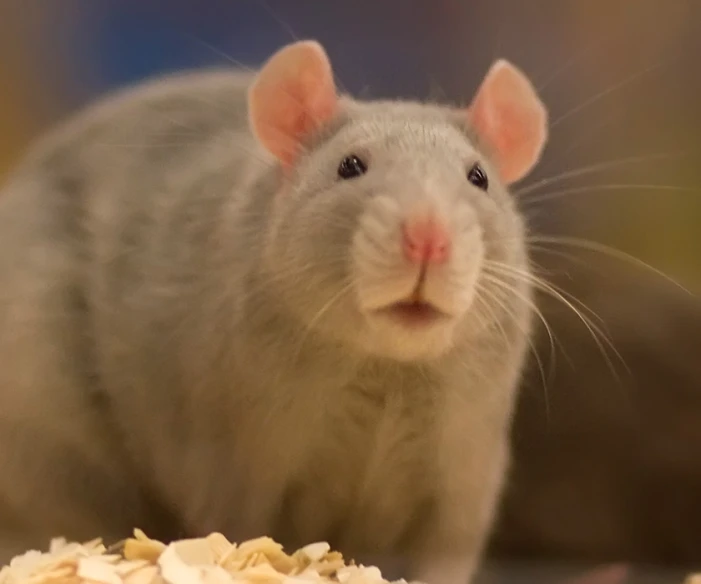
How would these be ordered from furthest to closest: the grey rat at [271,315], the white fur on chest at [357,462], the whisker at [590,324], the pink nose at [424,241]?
the whisker at [590,324] < the white fur on chest at [357,462] < the grey rat at [271,315] < the pink nose at [424,241]

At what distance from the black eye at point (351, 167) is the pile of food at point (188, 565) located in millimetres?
484

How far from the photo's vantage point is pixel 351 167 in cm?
114

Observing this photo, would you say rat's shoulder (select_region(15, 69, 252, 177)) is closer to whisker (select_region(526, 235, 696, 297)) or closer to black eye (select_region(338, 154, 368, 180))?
black eye (select_region(338, 154, 368, 180))

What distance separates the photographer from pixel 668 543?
147 cm

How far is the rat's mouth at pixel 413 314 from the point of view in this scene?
1048mm

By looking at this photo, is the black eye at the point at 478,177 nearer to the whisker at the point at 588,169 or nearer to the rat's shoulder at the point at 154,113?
the whisker at the point at 588,169

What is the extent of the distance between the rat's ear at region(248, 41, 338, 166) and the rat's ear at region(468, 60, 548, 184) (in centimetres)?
20

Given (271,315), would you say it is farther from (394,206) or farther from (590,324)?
(590,324)

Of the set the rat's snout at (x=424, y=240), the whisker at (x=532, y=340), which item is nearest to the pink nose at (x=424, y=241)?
the rat's snout at (x=424, y=240)

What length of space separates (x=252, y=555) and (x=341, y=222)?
1.47 feet

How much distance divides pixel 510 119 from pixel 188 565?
0.71 m

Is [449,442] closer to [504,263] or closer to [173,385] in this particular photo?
[504,263]

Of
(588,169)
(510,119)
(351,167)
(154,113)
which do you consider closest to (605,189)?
(588,169)

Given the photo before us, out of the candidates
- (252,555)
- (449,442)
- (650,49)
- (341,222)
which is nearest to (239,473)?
(252,555)
